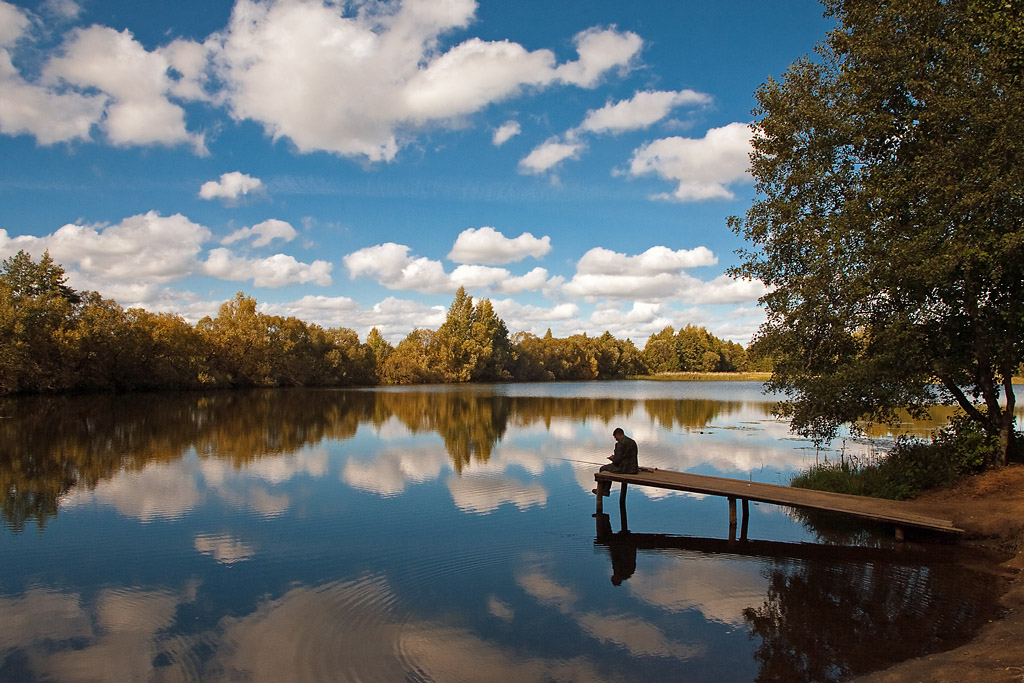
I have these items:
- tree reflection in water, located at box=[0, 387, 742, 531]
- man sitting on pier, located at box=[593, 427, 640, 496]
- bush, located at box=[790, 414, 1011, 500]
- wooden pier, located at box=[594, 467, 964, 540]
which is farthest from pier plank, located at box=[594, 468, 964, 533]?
tree reflection in water, located at box=[0, 387, 742, 531]

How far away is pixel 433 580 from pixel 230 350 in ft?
251

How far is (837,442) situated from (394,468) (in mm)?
18421

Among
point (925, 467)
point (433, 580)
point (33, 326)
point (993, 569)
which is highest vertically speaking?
point (33, 326)

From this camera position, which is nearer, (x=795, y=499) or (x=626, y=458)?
(x=795, y=499)

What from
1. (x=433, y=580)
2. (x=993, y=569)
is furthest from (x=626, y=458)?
(x=993, y=569)

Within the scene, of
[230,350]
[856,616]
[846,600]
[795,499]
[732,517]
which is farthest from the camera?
[230,350]

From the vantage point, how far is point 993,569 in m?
10.7

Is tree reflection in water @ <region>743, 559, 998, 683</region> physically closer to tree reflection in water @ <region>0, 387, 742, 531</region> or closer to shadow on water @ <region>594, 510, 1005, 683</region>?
shadow on water @ <region>594, 510, 1005, 683</region>

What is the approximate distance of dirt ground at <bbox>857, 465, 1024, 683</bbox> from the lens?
6523 millimetres

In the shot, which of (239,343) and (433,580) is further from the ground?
(239,343)

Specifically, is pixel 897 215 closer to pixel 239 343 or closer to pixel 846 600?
pixel 846 600

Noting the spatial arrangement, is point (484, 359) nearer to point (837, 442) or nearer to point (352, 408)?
point (352, 408)

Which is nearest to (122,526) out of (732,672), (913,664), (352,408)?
(732,672)

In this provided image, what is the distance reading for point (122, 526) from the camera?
14.2 meters
